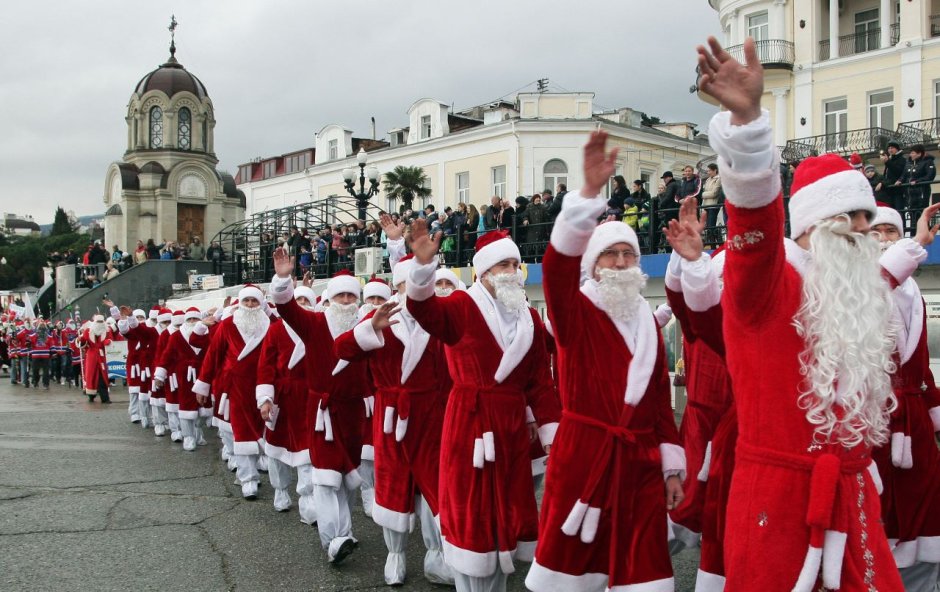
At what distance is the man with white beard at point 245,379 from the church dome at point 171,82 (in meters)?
45.0

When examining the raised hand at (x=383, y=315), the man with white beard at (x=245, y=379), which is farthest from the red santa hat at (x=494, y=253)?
the man with white beard at (x=245, y=379)

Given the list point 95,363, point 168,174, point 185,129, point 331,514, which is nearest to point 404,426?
point 331,514

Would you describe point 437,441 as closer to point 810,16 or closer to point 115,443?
point 115,443

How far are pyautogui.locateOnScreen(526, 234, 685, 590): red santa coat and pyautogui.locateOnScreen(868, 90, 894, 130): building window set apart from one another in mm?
29456

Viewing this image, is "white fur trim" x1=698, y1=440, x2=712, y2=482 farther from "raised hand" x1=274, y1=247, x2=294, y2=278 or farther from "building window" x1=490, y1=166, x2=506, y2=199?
"building window" x1=490, y1=166, x2=506, y2=199

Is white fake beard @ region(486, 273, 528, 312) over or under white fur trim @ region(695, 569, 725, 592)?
over

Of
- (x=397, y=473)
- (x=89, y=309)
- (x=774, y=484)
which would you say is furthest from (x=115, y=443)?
(x=89, y=309)

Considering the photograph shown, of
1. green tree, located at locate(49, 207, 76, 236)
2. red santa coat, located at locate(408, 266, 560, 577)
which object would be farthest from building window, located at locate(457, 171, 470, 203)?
green tree, located at locate(49, 207, 76, 236)

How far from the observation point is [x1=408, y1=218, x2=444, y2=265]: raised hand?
463 cm

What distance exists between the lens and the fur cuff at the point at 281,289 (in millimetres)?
6457

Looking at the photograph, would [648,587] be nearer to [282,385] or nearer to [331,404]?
[331,404]

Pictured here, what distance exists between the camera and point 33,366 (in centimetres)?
2820

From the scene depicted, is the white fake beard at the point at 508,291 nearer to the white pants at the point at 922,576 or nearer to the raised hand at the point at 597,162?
the raised hand at the point at 597,162

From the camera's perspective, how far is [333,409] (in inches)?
283
